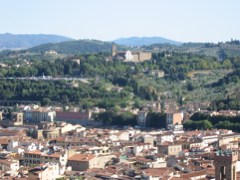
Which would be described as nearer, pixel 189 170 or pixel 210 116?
pixel 189 170

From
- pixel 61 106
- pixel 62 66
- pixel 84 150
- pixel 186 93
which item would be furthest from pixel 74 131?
pixel 62 66

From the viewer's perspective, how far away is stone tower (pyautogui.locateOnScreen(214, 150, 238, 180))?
13.5 metres

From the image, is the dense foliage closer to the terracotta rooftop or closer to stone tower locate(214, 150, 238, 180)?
the terracotta rooftop

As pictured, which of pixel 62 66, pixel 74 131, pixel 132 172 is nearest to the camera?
pixel 132 172

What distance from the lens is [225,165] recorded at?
44.6 ft

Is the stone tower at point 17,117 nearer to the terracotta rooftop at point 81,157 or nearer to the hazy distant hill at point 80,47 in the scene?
the terracotta rooftop at point 81,157

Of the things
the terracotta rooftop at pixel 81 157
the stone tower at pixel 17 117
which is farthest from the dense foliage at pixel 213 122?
the terracotta rooftop at pixel 81 157

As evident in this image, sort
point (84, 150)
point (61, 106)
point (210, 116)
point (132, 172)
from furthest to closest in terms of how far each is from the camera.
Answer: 1. point (61, 106)
2. point (210, 116)
3. point (84, 150)
4. point (132, 172)

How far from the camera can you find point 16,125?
1729 inches

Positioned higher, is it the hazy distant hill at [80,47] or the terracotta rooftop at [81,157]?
the hazy distant hill at [80,47]

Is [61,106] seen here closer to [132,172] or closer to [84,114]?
[84,114]

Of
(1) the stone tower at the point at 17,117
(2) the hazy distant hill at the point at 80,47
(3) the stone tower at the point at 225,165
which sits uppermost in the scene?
(2) the hazy distant hill at the point at 80,47

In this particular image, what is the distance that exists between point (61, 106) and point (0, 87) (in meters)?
7.81

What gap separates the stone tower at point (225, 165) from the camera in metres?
13.5
